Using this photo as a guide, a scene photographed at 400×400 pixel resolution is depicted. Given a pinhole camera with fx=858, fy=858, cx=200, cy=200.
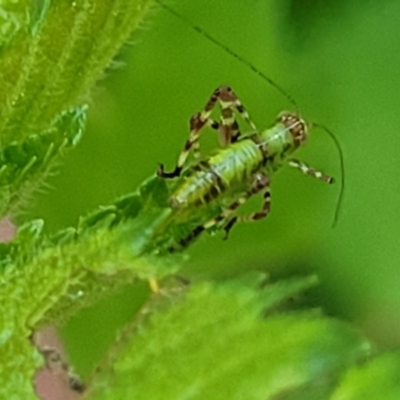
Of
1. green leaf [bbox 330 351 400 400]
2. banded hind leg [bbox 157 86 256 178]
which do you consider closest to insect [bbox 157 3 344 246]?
banded hind leg [bbox 157 86 256 178]

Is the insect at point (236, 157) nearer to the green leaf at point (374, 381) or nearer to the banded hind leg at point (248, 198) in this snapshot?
the banded hind leg at point (248, 198)

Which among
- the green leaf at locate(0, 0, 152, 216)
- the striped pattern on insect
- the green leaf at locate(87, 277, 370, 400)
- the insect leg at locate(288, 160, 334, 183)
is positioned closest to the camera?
the green leaf at locate(0, 0, 152, 216)

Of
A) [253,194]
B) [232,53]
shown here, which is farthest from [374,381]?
[232,53]

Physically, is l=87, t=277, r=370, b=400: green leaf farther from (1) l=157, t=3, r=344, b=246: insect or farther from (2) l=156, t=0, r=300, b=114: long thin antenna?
(2) l=156, t=0, r=300, b=114: long thin antenna

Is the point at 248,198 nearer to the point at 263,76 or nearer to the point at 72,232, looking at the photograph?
the point at 263,76

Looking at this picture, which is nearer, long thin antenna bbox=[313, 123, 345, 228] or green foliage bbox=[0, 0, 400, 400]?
green foliage bbox=[0, 0, 400, 400]

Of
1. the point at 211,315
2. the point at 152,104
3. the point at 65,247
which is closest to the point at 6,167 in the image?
the point at 65,247

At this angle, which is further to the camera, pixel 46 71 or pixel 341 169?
pixel 341 169

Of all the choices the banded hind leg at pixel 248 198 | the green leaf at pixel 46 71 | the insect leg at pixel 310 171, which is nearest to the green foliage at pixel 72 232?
the green leaf at pixel 46 71
